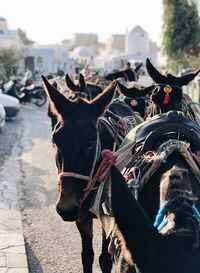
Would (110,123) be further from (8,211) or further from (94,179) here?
(8,211)

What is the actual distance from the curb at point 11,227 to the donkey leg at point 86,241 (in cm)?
67

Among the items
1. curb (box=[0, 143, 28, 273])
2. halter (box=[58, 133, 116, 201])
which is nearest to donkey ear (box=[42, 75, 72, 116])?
halter (box=[58, 133, 116, 201])

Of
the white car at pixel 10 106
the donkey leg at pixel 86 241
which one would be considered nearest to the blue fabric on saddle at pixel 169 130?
the donkey leg at pixel 86 241

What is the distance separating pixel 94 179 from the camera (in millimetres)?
3650

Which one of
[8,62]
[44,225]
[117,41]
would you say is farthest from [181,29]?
[117,41]

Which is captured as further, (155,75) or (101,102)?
(155,75)

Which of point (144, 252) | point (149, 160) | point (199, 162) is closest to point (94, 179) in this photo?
point (149, 160)

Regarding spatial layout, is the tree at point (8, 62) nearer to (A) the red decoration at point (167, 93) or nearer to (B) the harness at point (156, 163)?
(A) the red decoration at point (167, 93)

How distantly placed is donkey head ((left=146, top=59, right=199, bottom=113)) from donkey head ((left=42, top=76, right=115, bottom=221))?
8.12 ft

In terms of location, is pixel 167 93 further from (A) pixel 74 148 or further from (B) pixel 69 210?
(B) pixel 69 210

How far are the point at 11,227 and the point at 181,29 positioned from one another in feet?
97.5

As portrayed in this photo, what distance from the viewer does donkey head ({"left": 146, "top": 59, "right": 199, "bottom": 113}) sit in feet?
20.1

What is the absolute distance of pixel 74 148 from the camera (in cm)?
340

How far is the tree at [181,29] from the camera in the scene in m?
33.8
